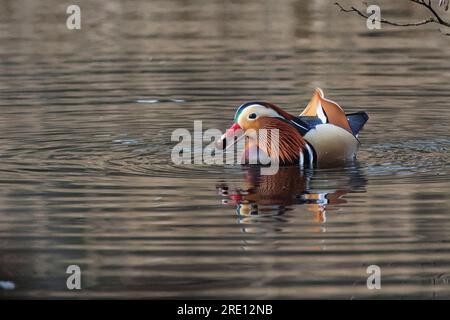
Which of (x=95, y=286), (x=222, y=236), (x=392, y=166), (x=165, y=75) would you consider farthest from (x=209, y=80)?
(x=95, y=286)

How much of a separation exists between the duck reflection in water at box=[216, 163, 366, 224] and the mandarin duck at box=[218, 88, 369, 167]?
0.12 metres

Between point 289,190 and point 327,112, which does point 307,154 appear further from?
point 289,190

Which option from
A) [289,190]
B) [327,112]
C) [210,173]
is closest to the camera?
[289,190]

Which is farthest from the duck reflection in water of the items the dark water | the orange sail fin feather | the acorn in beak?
the orange sail fin feather

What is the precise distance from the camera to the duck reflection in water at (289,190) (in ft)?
31.7

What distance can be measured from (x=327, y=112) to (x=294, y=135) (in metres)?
0.44

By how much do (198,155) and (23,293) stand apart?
14.9 ft

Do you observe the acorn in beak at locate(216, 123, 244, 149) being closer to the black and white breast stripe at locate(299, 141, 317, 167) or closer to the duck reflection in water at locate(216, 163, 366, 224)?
the duck reflection in water at locate(216, 163, 366, 224)

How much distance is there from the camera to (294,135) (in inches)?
441

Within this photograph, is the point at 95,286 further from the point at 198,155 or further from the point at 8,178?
the point at 198,155

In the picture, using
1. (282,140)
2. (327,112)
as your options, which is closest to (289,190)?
(282,140)

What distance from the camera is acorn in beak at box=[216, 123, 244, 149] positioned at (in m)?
11.1

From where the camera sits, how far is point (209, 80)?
1642 cm

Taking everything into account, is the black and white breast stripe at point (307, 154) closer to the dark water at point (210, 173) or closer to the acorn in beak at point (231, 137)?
the dark water at point (210, 173)
